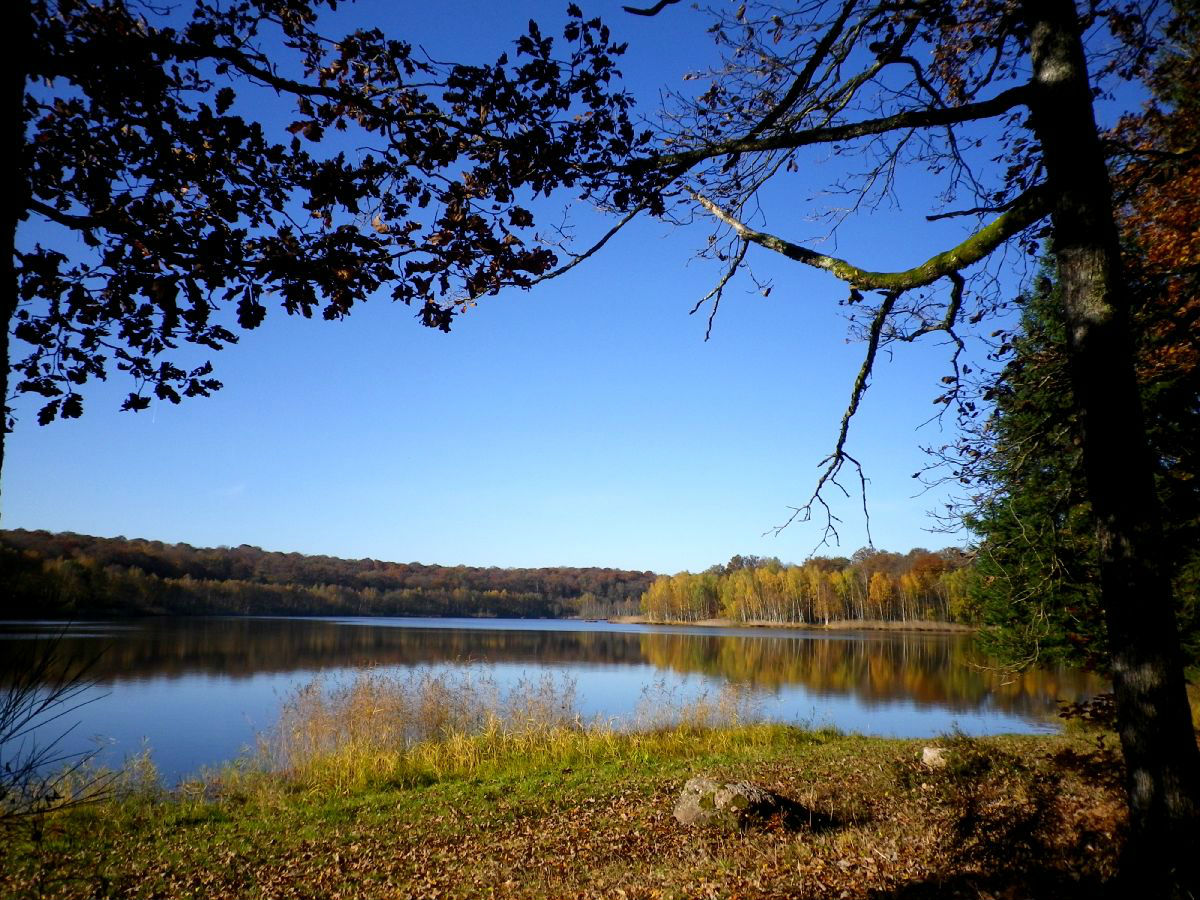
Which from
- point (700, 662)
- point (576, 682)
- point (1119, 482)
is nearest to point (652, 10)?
point (1119, 482)

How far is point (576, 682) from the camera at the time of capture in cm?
2316

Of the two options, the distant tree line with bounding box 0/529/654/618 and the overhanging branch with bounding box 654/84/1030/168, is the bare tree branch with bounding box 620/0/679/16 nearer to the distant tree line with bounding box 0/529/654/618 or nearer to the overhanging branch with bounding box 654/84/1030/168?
the overhanging branch with bounding box 654/84/1030/168

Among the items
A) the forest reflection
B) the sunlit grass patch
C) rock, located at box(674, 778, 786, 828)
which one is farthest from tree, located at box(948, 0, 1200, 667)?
the forest reflection

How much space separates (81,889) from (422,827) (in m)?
3.45

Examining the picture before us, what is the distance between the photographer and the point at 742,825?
6852mm

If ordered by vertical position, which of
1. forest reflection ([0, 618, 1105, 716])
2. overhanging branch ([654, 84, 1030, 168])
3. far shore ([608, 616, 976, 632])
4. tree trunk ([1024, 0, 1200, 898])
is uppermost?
overhanging branch ([654, 84, 1030, 168])

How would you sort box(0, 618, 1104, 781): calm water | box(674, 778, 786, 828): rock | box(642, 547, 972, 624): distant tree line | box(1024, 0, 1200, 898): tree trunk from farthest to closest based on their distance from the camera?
box(642, 547, 972, 624): distant tree line, box(0, 618, 1104, 781): calm water, box(674, 778, 786, 828): rock, box(1024, 0, 1200, 898): tree trunk

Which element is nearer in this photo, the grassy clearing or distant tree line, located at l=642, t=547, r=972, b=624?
the grassy clearing

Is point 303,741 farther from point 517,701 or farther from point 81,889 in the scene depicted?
point 81,889

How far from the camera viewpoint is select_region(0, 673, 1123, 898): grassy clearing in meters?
4.99

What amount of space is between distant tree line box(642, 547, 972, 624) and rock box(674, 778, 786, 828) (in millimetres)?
76444

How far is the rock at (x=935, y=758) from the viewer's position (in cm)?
849

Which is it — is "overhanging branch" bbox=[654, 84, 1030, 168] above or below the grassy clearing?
above

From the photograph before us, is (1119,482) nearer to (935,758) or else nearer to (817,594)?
(935,758)
